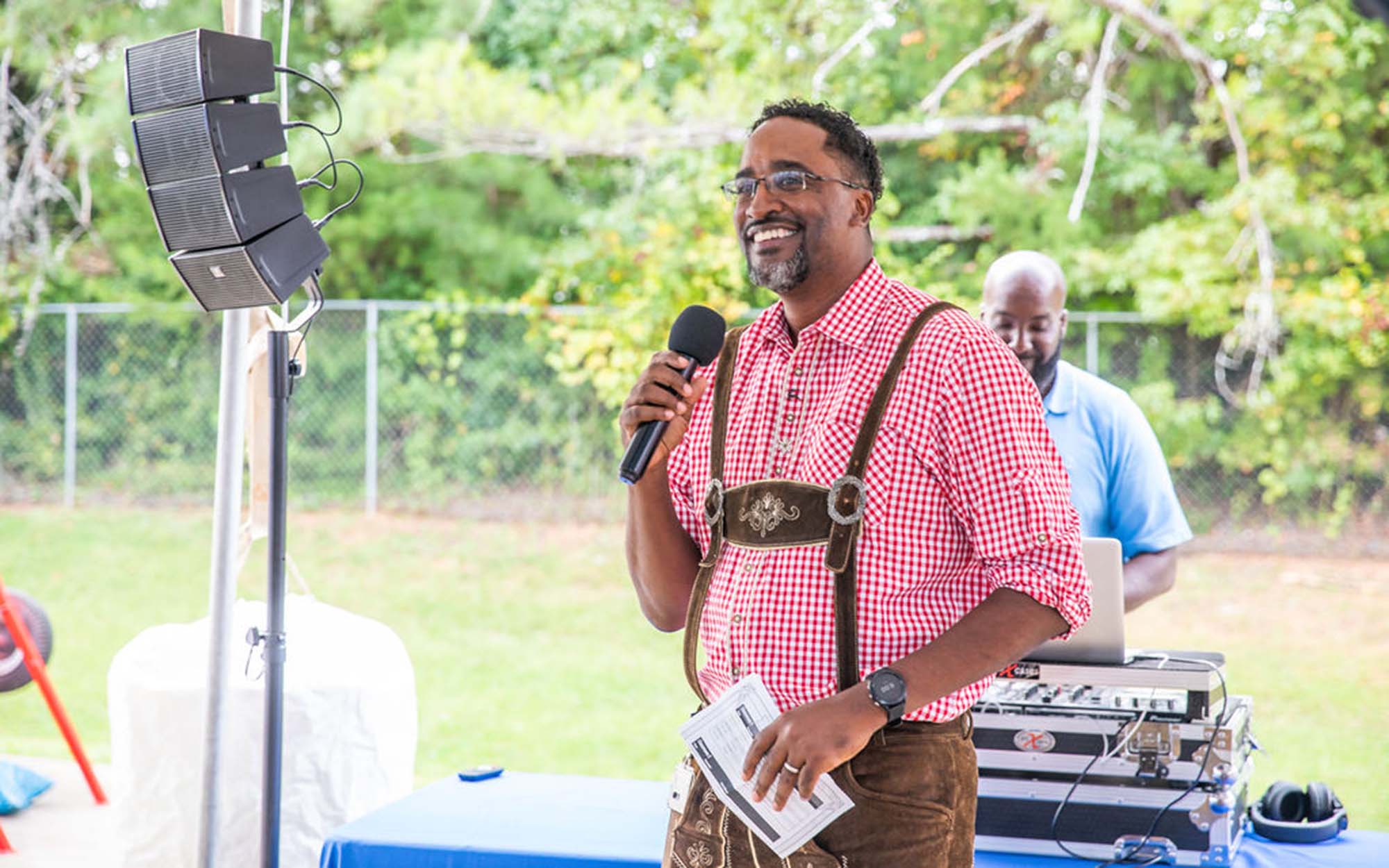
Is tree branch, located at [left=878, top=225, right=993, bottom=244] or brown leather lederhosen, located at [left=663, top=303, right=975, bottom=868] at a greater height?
tree branch, located at [left=878, top=225, right=993, bottom=244]

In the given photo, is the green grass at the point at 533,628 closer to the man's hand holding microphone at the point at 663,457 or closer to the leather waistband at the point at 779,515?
the man's hand holding microphone at the point at 663,457

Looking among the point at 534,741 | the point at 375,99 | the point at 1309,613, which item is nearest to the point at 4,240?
the point at 375,99

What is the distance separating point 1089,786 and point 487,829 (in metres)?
1.02

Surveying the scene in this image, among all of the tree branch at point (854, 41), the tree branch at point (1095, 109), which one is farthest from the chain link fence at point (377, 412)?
the tree branch at point (854, 41)

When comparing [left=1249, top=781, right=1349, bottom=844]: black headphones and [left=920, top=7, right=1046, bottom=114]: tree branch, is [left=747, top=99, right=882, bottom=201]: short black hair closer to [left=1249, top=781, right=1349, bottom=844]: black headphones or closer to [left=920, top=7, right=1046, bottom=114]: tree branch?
[left=1249, top=781, right=1349, bottom=844]: black headphones

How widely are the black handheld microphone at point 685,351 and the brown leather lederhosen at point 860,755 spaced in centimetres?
15

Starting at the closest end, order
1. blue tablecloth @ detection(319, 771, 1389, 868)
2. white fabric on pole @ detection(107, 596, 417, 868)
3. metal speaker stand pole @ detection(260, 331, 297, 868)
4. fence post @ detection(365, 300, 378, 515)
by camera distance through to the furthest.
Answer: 1. blue tablecloth @ detection(319, 771, 1389, 868)
2. metal speaker stand pole @ detection(260, 331, 297, 868)
3. white fabric on pole @ detection(107, 596, 417, 868)
4. fence post @ detection(365, 300, 378, 515)

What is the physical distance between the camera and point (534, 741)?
6.77 meters

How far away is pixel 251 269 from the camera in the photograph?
286 cm

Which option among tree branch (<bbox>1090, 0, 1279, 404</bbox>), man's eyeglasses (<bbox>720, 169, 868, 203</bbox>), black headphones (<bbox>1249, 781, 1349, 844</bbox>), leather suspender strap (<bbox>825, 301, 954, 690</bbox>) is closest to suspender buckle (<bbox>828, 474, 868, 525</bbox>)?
leather suspender strap (<bbox>825, 301, 954, 690</bbox>)

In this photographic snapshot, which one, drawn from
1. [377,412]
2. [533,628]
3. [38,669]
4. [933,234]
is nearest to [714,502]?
[38,669]

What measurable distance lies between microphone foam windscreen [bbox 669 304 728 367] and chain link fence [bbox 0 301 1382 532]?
23.7ft

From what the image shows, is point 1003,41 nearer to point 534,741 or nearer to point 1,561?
point 534,741

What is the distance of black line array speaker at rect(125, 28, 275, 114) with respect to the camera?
9.11 feet
